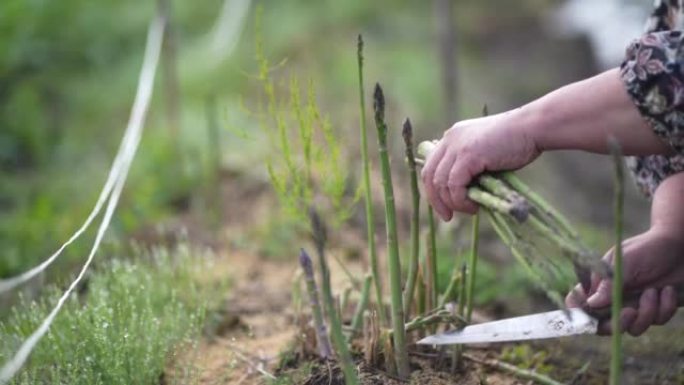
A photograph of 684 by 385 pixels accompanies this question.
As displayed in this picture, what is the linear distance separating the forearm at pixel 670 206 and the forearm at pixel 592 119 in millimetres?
364

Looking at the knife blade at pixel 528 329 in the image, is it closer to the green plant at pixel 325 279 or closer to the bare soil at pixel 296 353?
the bare soil at pixel 296 353

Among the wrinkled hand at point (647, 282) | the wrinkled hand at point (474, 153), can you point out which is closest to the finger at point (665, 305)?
the wrinkled hand at point (647, 282)

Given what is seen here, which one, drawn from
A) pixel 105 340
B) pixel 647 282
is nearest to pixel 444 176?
pixel 647 282

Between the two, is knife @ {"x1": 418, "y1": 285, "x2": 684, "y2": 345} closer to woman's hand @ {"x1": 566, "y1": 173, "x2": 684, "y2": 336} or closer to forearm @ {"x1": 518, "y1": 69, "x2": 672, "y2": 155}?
woman's hand @ {"x1": 566, "y1": 173, "x2": 684, "y2": 336}

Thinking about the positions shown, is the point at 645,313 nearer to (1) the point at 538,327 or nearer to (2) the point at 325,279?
(1) the point at 538,327

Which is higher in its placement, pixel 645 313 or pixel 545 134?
pixel 545 134

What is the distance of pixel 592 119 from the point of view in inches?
65.2

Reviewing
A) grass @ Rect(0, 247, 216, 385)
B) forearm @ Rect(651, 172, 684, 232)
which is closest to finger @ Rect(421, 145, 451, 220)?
forearm @ Rect(651, 172, 684, 232)

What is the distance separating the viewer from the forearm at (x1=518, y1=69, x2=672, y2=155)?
1.64 m

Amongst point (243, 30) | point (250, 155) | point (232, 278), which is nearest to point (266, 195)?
point (250, 155)

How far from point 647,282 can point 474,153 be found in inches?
21.1

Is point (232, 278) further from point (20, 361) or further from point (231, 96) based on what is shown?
point (231, 96)

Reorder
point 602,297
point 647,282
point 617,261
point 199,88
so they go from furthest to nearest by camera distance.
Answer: point 199,88
point 647,282
point 602,297
point 617,261

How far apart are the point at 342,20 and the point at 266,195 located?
2.63m
